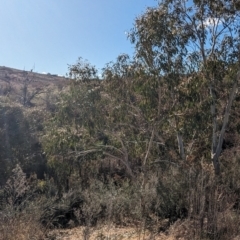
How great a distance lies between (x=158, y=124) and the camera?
9648mm

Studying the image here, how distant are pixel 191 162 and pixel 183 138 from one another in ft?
3.77

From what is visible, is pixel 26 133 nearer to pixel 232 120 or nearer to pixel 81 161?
pixel 81 161

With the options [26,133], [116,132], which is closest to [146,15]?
[116,132]

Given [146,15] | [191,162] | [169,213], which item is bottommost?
[169,213]

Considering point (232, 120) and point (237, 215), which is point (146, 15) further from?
point (237, 215)

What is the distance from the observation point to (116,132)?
10922mm

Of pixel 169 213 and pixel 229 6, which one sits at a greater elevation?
pixel 229 6

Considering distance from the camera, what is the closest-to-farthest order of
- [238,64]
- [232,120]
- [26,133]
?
[238,64]
[232,120]
[26,133]

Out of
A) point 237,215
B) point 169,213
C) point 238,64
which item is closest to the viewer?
point 237,215

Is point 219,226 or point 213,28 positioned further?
point 213,28

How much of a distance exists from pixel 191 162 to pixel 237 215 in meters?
3.72

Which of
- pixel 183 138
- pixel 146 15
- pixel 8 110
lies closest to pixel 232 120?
pixel 183 138

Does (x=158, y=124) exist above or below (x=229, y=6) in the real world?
below

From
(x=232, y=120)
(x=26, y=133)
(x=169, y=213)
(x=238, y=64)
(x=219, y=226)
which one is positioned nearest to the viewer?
(x=219, y=226)
